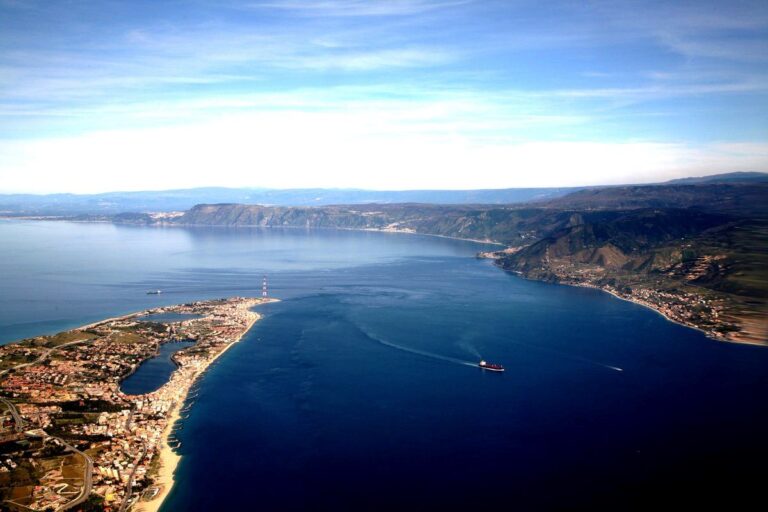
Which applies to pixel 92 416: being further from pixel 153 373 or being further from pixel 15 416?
pixel 153 373

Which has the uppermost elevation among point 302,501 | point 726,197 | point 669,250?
point 726,197

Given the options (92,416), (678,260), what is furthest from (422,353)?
(678,260)

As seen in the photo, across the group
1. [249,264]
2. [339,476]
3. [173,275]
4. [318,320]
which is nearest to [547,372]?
[339,476]

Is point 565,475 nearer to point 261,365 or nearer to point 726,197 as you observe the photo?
point 261,365

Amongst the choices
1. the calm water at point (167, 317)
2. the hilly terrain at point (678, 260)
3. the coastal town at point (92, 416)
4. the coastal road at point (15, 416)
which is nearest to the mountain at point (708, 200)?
the hilly terrain at point (678, 260)

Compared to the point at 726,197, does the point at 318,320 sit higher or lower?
lower

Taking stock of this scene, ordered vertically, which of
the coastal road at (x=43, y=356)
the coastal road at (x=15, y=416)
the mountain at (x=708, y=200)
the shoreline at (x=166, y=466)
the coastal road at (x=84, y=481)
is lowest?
the shoreline at (x=166, y=466)

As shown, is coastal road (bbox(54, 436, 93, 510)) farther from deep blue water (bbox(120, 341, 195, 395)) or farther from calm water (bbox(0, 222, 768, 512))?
deep blue water (bbox(120, 341, 195, 395))

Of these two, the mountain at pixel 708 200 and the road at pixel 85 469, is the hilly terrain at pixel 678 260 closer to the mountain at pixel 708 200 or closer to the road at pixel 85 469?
the mountain at pixel 708 200
